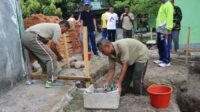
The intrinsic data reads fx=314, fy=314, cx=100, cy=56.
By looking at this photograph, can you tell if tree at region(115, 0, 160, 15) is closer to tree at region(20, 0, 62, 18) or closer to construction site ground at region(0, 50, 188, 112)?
tree at region(20, 0, 62, 18)

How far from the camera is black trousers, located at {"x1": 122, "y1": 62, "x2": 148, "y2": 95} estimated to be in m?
6.14

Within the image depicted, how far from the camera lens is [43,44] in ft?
21.7

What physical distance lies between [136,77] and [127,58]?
2.30 feet

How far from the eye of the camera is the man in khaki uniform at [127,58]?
5582 mm

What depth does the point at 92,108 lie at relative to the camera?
567 cm

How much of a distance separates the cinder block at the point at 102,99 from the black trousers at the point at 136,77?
82 cm

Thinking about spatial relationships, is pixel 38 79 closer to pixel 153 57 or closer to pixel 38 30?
pixel 38 30

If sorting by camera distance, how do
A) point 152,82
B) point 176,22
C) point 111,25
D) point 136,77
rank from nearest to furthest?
point 136,77
point 152,82
point 176,22
point 111,25

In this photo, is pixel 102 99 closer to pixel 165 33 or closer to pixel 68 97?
pixel 68 97

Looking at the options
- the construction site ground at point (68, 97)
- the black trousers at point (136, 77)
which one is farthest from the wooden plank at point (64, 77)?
the black trousers at point (136, 77)

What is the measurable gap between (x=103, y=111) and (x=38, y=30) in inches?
89.3

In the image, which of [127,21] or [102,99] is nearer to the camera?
[102,99]

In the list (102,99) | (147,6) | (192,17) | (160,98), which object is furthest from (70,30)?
(160,98)

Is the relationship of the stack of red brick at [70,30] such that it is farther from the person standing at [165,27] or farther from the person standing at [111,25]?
the person standing at [165,27]
